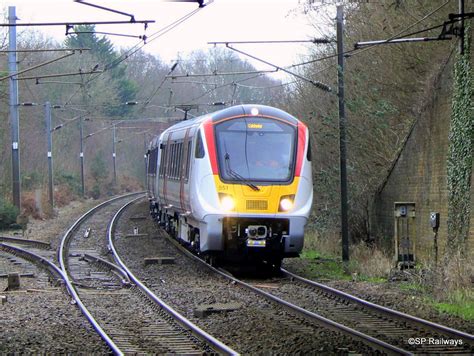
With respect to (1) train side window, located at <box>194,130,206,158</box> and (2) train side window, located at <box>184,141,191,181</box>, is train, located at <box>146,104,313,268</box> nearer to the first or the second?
(1) train side window, located at <box>194,130,206,158</box>

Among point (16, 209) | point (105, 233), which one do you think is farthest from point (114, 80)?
point (105, 233)

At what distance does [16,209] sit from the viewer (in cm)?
3266

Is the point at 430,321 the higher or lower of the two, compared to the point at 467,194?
lower

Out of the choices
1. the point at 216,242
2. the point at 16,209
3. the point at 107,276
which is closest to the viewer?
the point at 216,242

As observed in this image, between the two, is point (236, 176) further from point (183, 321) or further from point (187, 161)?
point (183, 321)

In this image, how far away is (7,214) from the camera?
106 ft

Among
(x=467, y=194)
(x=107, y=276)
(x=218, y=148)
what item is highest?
(x=218, y=148)

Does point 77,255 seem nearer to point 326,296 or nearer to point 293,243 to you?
point 293,243

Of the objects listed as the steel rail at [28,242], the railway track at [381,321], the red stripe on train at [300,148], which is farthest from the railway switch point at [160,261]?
the steel rail at [28,242]

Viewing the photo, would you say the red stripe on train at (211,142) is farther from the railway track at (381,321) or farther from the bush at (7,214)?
the bush at (7,214)

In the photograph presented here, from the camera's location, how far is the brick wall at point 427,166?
17906mm

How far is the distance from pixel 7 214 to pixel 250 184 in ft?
61.3

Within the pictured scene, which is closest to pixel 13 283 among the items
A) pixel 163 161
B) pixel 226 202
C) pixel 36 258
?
pixel 226 202

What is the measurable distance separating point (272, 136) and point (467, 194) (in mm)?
3988
